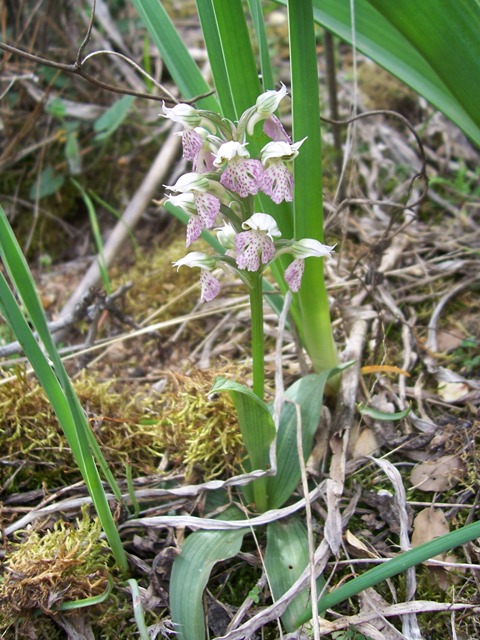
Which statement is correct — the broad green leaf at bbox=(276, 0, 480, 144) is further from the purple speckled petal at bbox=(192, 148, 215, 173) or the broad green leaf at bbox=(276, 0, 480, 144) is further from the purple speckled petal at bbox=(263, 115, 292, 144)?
the purple speckled petal at bbox=(192, 148, 215, 173)

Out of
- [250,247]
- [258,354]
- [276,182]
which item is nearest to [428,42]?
[276,182]

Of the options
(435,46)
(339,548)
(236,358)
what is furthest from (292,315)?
(435,46)

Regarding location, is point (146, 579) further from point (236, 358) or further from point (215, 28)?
point (215, 28)

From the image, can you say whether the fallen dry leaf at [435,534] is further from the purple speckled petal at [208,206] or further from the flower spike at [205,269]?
the purple speckled petal at [208,206]

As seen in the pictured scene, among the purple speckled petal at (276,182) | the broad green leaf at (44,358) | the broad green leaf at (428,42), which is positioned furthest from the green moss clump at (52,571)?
the broad green leaf at (428,42)

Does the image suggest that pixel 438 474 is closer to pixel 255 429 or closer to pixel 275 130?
pixel 255 429

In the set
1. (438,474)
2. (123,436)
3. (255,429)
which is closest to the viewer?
(255,429)
